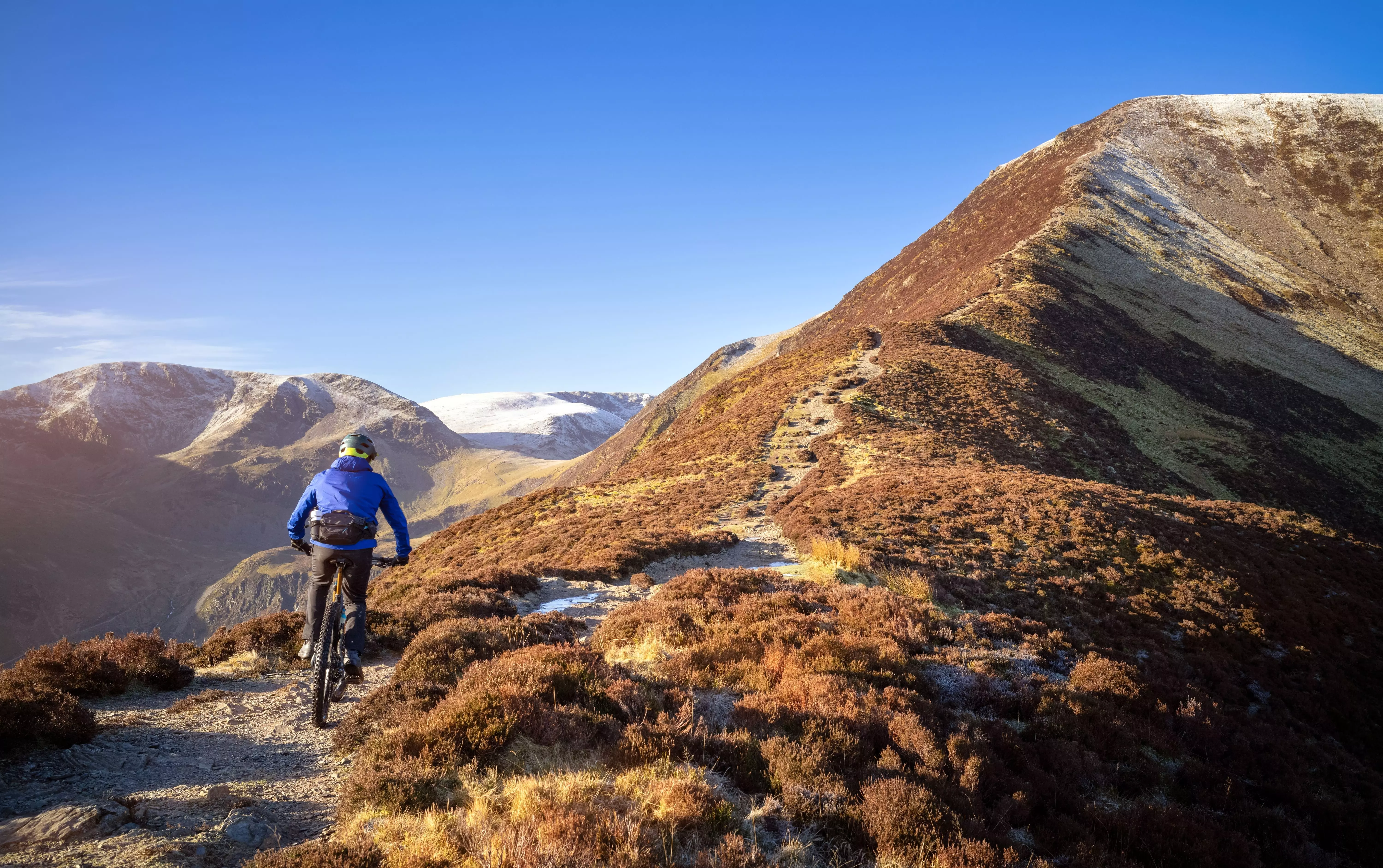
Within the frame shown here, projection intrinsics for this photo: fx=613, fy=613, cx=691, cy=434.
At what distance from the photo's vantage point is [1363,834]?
7.29 metres

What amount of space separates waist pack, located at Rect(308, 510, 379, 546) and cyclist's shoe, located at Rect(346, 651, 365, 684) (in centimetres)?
131

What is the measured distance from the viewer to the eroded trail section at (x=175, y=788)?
162 inches

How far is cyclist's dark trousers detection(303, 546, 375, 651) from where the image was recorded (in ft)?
22.6

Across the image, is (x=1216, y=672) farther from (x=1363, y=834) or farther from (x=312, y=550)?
(x=312, y=550)

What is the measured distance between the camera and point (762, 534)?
61.6ft

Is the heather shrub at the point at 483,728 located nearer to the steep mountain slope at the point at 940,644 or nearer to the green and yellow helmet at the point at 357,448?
the steep mountain slope at the point at 940,644

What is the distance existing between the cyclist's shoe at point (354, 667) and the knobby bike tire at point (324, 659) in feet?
0.68

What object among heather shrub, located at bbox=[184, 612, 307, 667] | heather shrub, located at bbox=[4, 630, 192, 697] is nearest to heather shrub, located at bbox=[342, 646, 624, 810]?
heather shrub, located at bbox=[4, 630, 192, 697]

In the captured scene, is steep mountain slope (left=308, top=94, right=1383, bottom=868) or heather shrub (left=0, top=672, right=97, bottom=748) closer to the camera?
steep mountain slope (left=308, top=94, right=1383, bottom=868)

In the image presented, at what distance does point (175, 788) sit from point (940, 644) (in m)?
9.28

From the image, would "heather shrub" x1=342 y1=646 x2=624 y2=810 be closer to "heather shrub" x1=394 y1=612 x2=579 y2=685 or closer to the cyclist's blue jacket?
"heather shrub" x1=394 y1=612 x2=579 y2=685

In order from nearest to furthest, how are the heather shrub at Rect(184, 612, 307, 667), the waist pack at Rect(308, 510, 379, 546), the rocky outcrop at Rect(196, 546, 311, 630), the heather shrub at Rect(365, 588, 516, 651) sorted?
the waist pack at Rect(308, 510, 379, 546) < the heather shrub at Rect(184, 612, 307, 667) < the heather shrub at Rect(365, 588, 516, 651) < the rocky outcrop at Rect(196, 546, 311, 630)

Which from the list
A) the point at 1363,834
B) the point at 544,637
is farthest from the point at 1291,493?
the point at 544,637

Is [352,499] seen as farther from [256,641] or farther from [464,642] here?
[256,641]
